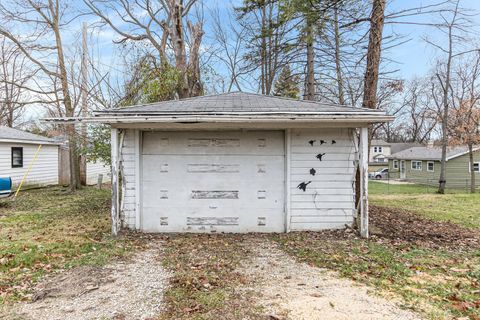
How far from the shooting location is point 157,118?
5.59 m

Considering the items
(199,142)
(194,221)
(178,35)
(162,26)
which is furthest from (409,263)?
(162,26)

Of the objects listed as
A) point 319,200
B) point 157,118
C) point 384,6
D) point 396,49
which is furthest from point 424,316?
point 396,49

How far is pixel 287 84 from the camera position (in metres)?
13.8

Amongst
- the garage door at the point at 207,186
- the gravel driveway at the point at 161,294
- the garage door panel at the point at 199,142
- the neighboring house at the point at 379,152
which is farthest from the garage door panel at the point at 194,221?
the neighboring house at the point at 379,152

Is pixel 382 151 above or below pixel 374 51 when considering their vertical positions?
below

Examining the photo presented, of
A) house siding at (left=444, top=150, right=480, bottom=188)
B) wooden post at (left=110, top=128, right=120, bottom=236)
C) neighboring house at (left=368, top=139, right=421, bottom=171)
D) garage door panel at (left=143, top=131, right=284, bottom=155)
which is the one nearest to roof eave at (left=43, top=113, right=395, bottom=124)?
wooden post at (left=110, top=128, right=120, bottom=236)

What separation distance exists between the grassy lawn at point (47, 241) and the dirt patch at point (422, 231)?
5286 mm

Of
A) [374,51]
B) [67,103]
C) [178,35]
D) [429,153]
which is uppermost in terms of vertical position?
[178,35]

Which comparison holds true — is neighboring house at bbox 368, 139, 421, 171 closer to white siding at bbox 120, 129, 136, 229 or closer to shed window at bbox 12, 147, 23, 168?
shed window at bbox 12, 147, 23, 168

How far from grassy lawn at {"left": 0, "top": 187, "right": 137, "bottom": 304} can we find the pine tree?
346 inches

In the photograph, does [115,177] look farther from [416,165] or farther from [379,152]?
[379,152]

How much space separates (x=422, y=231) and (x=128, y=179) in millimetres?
6395

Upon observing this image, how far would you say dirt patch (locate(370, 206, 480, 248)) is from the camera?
5.95 metres

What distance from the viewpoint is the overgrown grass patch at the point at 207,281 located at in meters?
3.08
